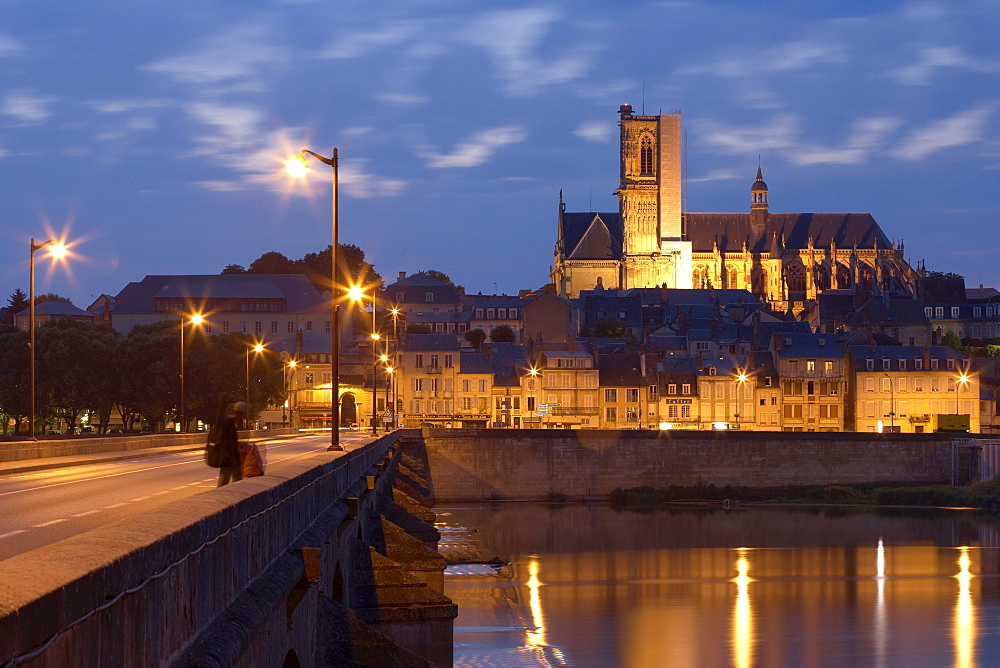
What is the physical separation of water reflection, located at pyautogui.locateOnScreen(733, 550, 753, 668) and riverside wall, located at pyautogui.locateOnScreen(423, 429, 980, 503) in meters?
27.4

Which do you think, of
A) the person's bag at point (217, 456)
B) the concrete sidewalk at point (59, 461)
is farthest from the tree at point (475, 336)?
the person's bag at point (217, 456)

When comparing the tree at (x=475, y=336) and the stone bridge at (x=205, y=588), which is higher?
the tree at (x=475, y=336)

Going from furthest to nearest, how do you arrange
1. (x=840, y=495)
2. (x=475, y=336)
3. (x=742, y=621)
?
1. (x=475, y=336)
2. (x=840, y=495)
3. (x=742, y=621)

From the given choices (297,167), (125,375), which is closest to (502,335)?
(125,375)

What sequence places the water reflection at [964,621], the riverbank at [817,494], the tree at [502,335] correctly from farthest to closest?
the tree at [502,335] < the riverbank at [817,494] < the water reflection at [964,621]

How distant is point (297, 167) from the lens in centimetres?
2419

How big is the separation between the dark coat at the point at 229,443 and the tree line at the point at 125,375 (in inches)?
2893

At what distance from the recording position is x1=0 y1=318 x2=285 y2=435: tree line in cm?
8812

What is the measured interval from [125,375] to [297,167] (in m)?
69.1

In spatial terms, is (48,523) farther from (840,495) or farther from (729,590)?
(840,495)

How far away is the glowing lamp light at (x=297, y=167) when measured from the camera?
79.1ft

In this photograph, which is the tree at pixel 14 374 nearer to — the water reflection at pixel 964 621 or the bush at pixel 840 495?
the bush at pixel 840 495

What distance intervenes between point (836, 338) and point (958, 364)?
9.61 meters

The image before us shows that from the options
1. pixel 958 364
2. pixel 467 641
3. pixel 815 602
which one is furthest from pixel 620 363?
pixel 467 641
